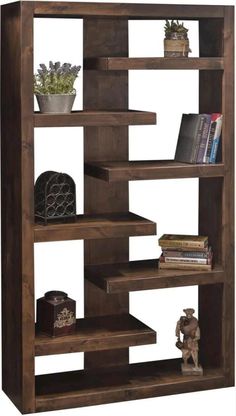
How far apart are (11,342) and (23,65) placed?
1316mm

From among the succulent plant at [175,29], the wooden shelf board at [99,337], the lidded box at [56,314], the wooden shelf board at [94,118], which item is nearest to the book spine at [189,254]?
the wooden shelf board at [99,337]

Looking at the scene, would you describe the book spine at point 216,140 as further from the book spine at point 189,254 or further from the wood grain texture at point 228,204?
the book spine at point 189,254

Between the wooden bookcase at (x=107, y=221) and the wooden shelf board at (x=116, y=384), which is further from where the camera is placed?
the wooden shelf board at (x=116, y=384)

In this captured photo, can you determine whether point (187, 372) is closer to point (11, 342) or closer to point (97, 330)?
point (97, 330)

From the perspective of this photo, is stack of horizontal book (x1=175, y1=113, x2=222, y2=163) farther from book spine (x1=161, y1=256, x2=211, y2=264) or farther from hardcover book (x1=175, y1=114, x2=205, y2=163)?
book spine (x1=161, y1=256, x2=211, y2=264)

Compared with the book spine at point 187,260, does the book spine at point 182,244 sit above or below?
above

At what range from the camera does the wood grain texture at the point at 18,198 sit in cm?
473

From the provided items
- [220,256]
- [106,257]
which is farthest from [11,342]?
[220,256]

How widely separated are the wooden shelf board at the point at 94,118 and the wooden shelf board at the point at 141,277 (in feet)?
2.40

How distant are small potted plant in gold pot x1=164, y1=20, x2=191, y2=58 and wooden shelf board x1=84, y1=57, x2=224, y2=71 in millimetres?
86

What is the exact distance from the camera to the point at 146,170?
16.4ft

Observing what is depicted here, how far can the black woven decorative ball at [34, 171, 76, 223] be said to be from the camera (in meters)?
4.93

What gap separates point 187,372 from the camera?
209 inches

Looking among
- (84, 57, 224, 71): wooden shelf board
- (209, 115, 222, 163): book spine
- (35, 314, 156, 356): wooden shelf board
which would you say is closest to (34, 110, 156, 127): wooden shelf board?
(84, 57, 224, 71): wooden shelf board
